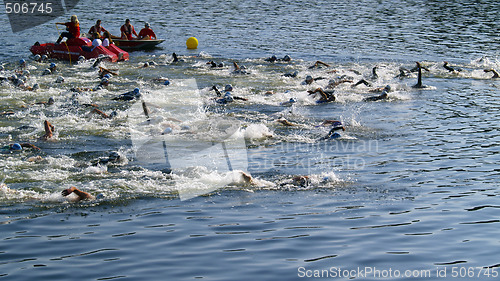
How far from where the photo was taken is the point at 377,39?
31.4m

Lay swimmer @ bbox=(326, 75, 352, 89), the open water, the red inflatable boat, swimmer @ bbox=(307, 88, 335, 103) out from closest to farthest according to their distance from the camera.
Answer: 1. the open water
2. swimmer @ bbox=(307, 88, 335, 103)
3. swimmer @ bbox=(326, 75, 352, 89)
4. the red inflatable boat

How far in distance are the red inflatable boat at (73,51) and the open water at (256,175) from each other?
0.96m

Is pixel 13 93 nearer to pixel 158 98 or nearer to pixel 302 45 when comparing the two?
pixel 158 98

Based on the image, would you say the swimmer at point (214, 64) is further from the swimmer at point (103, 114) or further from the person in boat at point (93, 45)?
the swimmer at point (103, 114)

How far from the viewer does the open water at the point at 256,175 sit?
8.23 metres

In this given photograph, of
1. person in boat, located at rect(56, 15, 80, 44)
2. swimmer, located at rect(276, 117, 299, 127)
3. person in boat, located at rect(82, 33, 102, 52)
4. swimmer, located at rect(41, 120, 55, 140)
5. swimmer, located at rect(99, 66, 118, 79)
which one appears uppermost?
person in boat, located at rect(56, 15, 80, 44)

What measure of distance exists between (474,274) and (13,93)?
1673 centimetres

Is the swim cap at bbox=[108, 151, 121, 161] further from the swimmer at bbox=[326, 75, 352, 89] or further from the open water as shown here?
the swimmer at bbox=[326, 75, 352, 89]

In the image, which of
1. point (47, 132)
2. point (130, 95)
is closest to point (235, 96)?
point (130, 95)

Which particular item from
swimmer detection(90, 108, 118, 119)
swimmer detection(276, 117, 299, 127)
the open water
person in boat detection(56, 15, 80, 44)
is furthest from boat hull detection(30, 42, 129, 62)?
swimmer detection(276, 117, 299, 127)

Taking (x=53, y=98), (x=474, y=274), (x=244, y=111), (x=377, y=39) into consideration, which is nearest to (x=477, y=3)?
(x=377, y=39)

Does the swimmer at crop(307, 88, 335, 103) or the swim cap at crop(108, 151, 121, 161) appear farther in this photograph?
the swimmer at crop(307, 88, 335, 103)

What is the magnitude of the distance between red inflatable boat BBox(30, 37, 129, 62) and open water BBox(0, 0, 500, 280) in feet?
3.15

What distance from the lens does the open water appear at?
823cm
